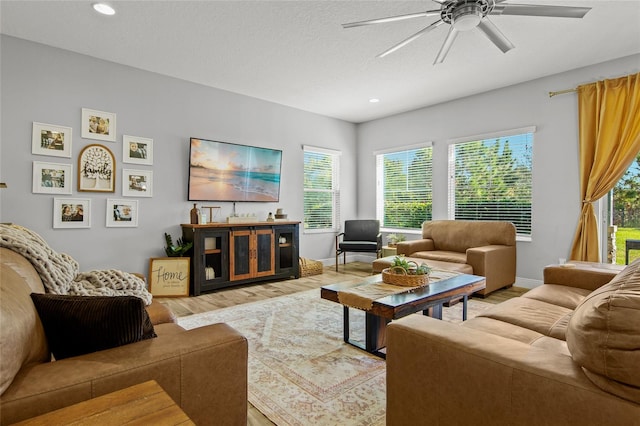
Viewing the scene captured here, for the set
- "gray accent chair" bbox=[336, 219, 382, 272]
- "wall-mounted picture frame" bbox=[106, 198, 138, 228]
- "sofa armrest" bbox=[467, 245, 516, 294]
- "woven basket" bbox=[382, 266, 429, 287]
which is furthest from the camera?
"gray accent chair" bbox=[336, 219, 382, 272]

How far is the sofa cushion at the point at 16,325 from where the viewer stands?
0.82 meters

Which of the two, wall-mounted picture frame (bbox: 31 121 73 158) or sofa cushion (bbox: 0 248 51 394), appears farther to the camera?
wall-mounted picture frame (bbox: 31 121 73 158)

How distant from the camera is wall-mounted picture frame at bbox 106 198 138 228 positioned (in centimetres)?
380

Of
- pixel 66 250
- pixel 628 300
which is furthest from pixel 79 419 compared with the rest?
pixel 66 250

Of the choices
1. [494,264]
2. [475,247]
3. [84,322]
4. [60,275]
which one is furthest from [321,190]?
[84,322]

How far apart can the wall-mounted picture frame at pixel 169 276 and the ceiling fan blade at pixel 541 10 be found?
3.87 meters

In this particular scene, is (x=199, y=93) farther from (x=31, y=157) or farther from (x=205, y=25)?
(x=31, y=157)

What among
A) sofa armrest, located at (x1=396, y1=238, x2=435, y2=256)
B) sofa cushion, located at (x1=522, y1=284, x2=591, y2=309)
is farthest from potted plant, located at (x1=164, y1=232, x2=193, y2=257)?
sofa cushion, located at (x1=522, y1=284, x2=591, y2=309)

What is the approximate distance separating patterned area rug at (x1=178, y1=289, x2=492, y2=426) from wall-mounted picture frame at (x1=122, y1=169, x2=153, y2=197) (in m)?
1.74

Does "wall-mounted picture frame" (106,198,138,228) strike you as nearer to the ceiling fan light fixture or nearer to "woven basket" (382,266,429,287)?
"woven basket" (382,266,429,287)

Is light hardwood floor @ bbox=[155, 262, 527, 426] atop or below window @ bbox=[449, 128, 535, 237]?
below

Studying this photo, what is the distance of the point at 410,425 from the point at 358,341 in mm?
1384

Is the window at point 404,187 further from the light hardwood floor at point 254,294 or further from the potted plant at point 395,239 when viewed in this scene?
the light hardwood floor at point 254,294

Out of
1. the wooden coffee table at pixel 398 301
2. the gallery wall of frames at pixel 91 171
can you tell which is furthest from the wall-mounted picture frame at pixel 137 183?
the wooden coffee table at pixel 398 301
